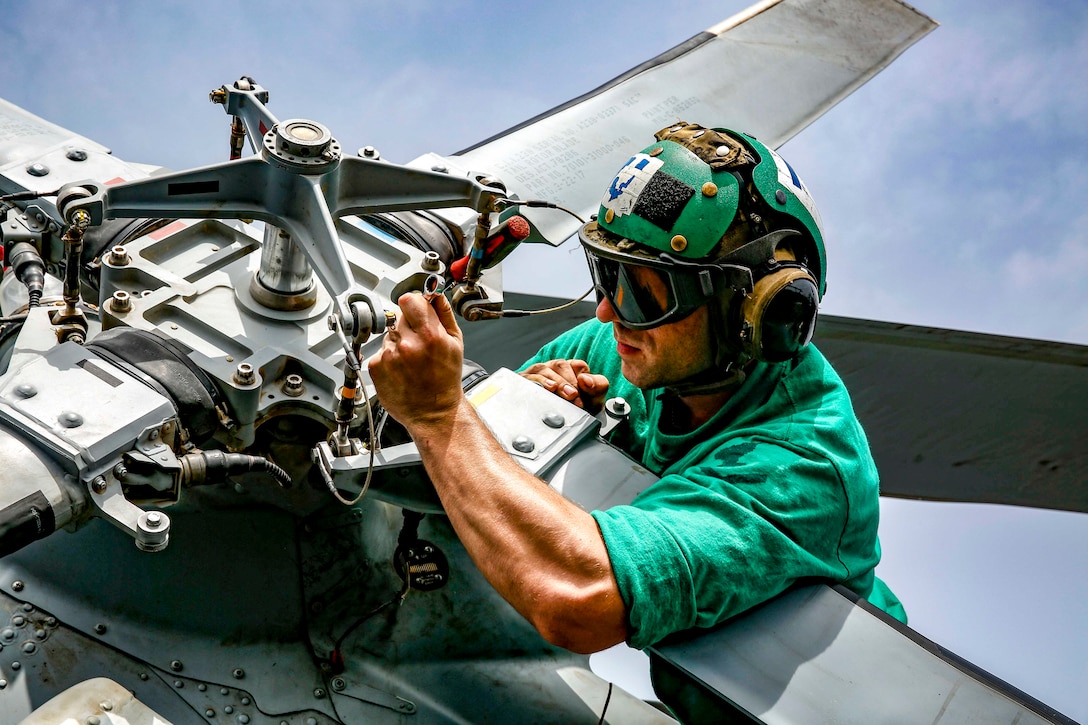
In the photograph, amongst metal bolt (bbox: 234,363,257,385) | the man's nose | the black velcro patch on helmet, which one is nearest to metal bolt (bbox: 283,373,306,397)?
metal bolt (bbox: 234,363,257,385)

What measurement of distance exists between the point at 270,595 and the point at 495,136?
210cm

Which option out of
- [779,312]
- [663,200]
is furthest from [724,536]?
[663,200]

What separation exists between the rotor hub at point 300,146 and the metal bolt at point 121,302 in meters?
0.56

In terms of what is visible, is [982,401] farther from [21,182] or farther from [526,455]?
[21,182]

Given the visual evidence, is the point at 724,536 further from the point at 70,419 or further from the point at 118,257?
the point at 118,257

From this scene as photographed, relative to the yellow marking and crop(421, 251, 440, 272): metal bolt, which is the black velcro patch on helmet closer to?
the yellow marking

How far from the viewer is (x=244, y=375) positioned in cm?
280

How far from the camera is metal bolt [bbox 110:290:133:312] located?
293cm

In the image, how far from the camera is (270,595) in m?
3.21

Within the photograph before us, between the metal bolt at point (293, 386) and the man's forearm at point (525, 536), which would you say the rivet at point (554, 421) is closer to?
the man's forearm at point (525, 536)

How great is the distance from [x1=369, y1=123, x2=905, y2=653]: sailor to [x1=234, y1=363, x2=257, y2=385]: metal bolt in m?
0.36

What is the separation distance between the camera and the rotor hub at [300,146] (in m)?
2.76

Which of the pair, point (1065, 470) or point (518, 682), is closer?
point (518, 682)

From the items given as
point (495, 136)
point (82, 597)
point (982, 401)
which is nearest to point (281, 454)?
point (82, 597)
